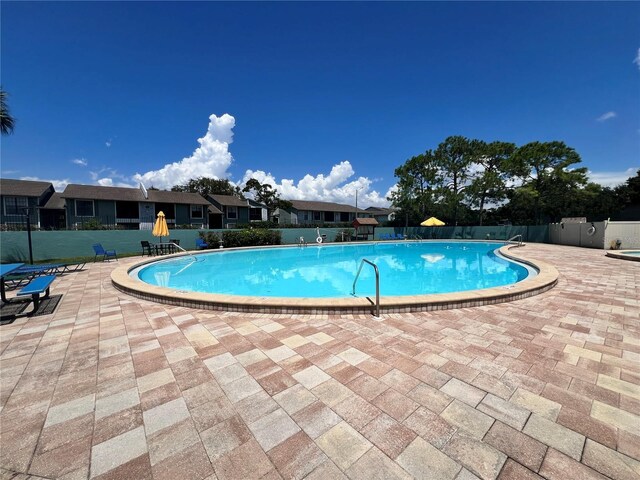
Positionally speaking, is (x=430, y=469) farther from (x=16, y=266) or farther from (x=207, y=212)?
(x=207, y=212)

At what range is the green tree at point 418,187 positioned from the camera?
29141mm

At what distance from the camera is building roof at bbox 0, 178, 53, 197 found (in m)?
22.2

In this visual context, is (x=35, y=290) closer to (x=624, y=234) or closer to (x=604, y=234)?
(x=604, y=234)

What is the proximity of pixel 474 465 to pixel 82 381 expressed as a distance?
12.3 ft

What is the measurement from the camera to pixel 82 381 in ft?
9.21

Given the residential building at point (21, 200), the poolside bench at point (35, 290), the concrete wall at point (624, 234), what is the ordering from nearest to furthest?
the poolside bench at point (35, 290)
the concrete wall at point (624, 234)
the residential building at point (21, 200)

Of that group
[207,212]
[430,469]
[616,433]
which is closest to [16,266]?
[430,469]

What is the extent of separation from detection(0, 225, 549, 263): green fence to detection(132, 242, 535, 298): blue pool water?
451cm

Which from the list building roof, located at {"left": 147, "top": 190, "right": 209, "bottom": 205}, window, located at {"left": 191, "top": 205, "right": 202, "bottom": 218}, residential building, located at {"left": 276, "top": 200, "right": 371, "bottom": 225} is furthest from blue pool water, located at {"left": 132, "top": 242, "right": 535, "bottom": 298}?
residential building, located at {"left": 276, "top": 200, "right": 371, "bottom": 225}

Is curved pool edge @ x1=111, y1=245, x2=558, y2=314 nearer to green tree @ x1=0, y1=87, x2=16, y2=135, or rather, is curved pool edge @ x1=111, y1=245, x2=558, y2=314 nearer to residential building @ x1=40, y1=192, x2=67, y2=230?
green tree @ x1=0, y1=87, x2=16, y2=135

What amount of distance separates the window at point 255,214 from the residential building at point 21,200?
19324 mm

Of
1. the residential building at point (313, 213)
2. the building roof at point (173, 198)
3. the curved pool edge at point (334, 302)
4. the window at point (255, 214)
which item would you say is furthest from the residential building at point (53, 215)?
the curved pool edge at point (334, 302)

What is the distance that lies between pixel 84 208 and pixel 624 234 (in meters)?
40.0

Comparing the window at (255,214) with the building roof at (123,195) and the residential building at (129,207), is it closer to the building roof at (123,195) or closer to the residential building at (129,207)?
the residential building at (129,207)
